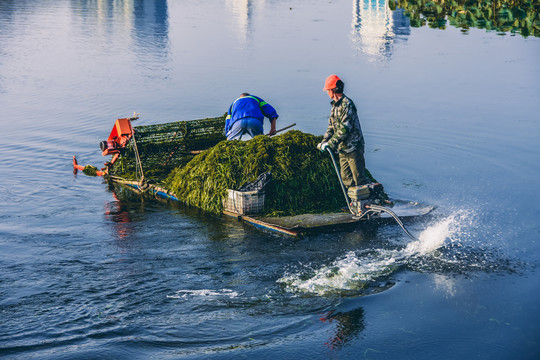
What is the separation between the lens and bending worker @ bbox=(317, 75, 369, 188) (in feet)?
33.0

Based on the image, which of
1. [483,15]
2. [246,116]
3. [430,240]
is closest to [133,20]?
[483,15]

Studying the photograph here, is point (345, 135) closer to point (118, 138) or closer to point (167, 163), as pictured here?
point (167, 163)

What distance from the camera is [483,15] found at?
39.1 metres

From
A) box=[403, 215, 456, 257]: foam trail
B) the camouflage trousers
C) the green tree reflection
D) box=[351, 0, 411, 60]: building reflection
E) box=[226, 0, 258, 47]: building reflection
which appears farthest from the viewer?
box=[226, 0, 258, 47]: building reflection

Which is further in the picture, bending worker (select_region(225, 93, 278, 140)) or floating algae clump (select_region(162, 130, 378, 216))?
bending worker (select_region(225, 93, 278, 140))

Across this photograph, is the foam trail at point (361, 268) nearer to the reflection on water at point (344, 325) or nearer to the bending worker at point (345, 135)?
the reflection on water at point (344, 325)

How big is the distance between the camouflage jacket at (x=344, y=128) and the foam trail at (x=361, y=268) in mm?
1744

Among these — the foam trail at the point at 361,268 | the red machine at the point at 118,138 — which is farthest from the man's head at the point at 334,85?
the red machine at the point at 118,138

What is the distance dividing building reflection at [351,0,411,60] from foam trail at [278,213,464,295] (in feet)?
67.8

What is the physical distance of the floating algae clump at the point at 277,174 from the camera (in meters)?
11.2

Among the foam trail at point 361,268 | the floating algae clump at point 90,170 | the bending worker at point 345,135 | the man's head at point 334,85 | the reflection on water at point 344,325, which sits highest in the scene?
the man's head at point 334,85

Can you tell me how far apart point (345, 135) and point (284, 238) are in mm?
1935

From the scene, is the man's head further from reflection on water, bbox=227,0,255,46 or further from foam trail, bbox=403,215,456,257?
reflection on water, bbox=227,0,255,46

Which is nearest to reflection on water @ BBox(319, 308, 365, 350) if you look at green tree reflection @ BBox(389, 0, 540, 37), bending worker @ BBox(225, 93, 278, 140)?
bending worker @ BBox(225, 93, 278, 140)
